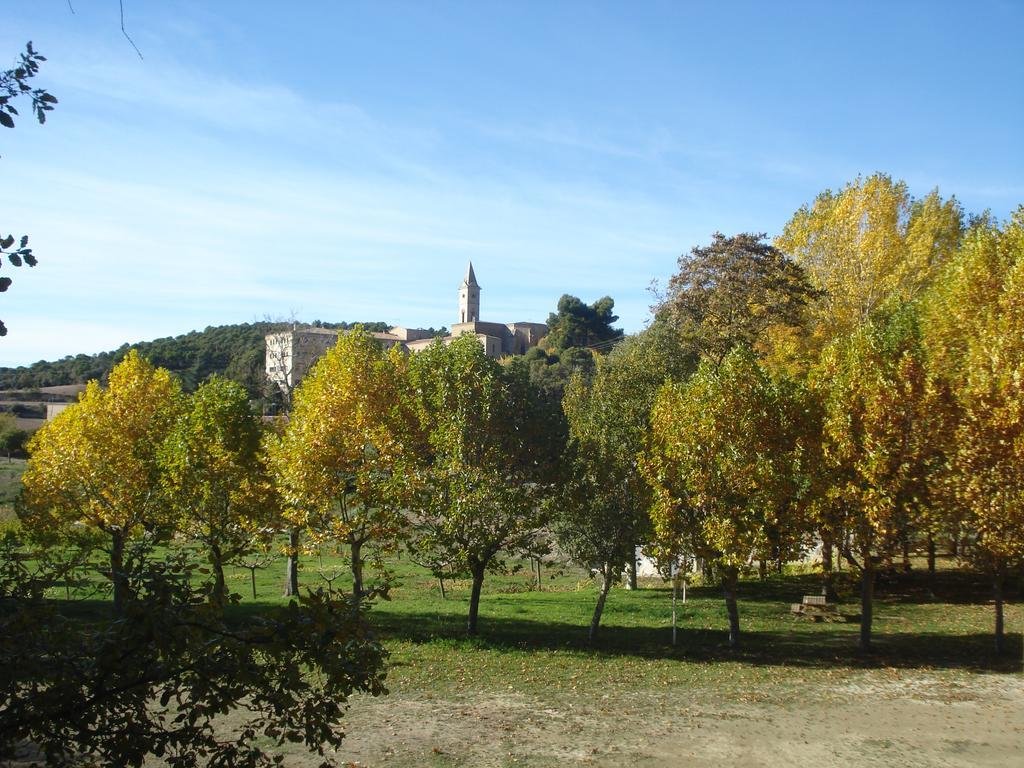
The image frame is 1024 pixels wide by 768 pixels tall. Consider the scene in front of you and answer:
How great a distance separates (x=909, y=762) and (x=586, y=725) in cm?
517

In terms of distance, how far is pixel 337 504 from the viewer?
23.6 metres

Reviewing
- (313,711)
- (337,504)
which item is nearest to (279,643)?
(313,711)

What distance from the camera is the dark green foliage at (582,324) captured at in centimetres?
10681

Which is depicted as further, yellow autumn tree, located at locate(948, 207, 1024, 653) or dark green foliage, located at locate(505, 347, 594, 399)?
dark green foliage, located at locate(505, 347, 594, 399)

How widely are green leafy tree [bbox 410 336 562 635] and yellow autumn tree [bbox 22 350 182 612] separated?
9381 millimetres

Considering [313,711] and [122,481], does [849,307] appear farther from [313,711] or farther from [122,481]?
[313,711]

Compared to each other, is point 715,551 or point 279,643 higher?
point 279,643

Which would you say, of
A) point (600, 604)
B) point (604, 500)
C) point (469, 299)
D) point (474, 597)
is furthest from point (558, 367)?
point (469, 299)

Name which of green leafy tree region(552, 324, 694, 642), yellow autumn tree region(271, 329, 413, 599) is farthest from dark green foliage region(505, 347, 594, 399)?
yellow autumn tree region(271, 329, 413, 599)

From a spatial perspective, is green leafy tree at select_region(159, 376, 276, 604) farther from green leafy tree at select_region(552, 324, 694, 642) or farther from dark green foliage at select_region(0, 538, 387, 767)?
dark green foliage at select_region(0, 538, 387, 767)

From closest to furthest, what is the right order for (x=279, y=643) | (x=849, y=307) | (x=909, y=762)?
1. (x=279, y=643)
2. (x=909, y=762)
3. (x=849, y=307)

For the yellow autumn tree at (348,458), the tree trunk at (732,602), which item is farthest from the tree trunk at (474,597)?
the tree trunk at (732,602)

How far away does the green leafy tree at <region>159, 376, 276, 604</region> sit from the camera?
894 inches

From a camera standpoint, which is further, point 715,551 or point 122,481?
point 122,481
